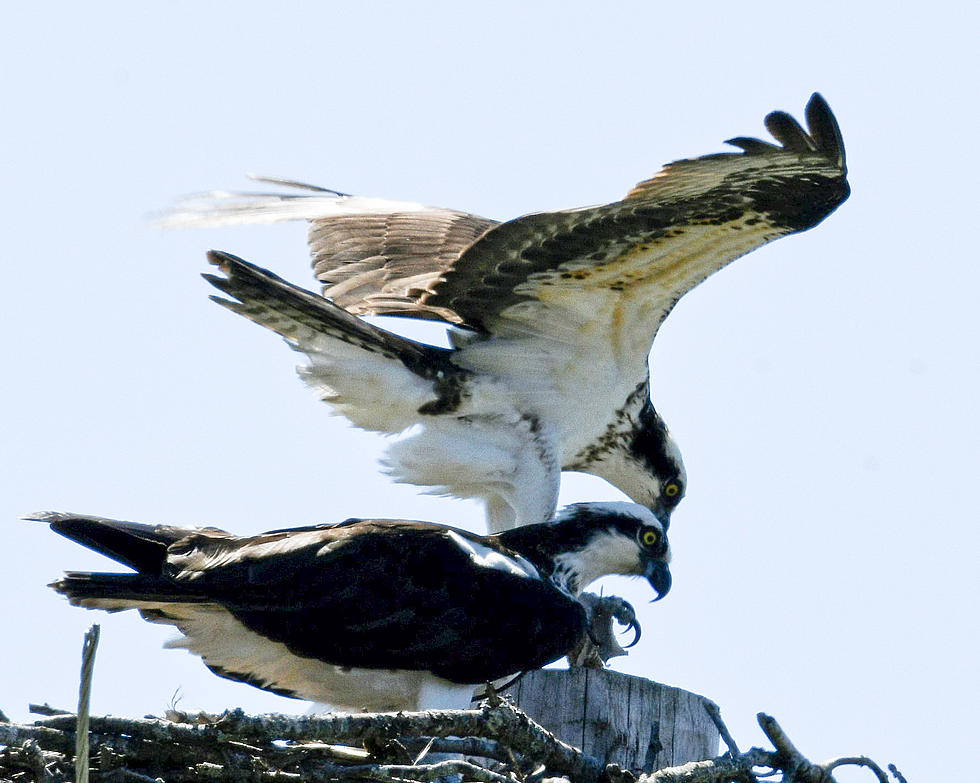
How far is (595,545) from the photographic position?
6.89 metres

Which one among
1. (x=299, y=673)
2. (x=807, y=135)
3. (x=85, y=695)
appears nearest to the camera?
(x=85, y=695)

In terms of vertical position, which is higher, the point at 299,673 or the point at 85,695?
the point at 299,673

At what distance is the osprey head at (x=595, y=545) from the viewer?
6707mm

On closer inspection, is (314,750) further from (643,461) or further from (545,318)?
(643,461)

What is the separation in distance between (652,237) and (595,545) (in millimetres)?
1425

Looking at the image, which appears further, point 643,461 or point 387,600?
point 643,461

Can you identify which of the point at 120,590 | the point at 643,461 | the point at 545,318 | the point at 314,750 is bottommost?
the point at 314,750

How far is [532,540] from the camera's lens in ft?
22.1

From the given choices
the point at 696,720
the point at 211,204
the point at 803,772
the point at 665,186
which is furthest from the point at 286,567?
the point at 211,204

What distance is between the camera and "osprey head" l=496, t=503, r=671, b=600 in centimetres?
671

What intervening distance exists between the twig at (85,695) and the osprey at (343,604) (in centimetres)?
185

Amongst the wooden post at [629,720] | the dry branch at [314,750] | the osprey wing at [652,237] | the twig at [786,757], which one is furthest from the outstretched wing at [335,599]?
the osprey wing at [652,237]

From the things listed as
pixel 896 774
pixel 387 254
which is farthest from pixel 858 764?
pixel 387 254

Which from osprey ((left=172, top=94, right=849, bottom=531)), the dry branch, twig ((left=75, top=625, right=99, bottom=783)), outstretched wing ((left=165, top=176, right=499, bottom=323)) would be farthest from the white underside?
outstretched wing ((left=165, top=176, right=499, bottom=323))
